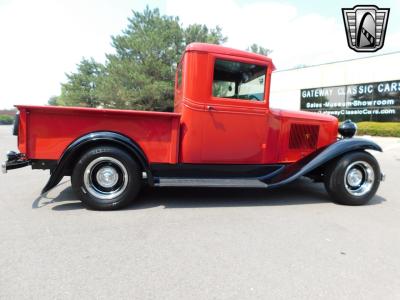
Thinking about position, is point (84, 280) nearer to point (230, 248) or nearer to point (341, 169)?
point (230, 248)

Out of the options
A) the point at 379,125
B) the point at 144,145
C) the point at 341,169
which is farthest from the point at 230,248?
the point at 379,125

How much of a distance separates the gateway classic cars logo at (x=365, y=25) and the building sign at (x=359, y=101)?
10.2 metres

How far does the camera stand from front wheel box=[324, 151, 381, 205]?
4.26 metres

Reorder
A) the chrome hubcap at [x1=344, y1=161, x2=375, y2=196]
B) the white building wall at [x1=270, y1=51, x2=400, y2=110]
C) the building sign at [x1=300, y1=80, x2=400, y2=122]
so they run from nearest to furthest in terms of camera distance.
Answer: the chrome hubcap at [x1=344, y1=161, x2=375, y2=196] → the building sign at [x1=300, y1=80, x2=400, y2=122] → the white building wall at [x1=270, y1=51, x2=400, y2=110]

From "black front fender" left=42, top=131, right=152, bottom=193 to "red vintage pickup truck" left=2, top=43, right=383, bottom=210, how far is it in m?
0.01

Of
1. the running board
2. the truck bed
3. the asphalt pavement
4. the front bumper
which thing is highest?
the truck bed

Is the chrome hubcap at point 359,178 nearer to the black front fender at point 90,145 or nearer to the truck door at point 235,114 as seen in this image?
the truck door at point 235,114

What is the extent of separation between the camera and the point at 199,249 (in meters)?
2.78

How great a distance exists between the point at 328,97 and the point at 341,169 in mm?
20867

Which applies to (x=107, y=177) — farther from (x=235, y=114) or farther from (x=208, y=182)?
(x=235, y=114)

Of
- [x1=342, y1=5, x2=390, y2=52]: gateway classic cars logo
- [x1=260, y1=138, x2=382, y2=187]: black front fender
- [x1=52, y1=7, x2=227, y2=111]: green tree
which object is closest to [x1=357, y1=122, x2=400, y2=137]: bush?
[x1=342, y1=5, x2=390, y2=52]: gateway classic cars logo

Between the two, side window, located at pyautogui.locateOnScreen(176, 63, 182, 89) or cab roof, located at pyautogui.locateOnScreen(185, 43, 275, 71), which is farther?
side window, located at pyautogui.locateOnScreen(176, 63, 182, 89)

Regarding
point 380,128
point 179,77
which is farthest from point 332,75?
point 179,77

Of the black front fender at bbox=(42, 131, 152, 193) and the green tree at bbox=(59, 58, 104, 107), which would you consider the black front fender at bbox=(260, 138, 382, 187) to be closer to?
the black front fender at bbox=(42, 131, 152, 193)
